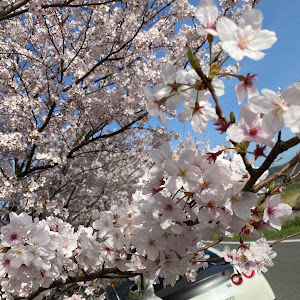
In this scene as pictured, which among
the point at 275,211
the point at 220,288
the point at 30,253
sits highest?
the point at 30,253

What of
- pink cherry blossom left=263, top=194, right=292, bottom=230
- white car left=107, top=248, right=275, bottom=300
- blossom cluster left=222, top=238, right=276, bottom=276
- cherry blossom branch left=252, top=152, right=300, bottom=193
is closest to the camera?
cherry blossom branch left=252, top=152, right=300, bottom=193

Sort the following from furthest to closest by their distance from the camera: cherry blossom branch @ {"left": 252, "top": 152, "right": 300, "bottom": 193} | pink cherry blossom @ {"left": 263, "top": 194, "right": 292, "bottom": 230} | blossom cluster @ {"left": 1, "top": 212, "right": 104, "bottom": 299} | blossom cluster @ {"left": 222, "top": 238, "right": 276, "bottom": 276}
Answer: blossom cluster @ {"left": 222, "top": 238, "right": 276, "bottom": 276}, blossom cluster @ {"left": 1, "top": 212, "right": 104, "bottom": 299}, pink cherry blossom @ {"left": 263, "top": 194, "right": 292, "bottom": 230}, cherry blossom branch @ {"left": 252, "top": 152, "right": 300, "bottom": 193}

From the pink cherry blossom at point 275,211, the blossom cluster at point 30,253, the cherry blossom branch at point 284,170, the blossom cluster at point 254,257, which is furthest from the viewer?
the blossom cluster at point 254,257

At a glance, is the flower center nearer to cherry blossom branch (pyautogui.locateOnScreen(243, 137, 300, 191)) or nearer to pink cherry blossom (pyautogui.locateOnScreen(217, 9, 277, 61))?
pink cherry blossom (pyautogui.locateOnScreen(217, 9, 277, 61))

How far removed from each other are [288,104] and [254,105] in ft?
0.29

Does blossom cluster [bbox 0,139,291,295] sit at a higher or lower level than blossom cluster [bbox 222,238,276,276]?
higher

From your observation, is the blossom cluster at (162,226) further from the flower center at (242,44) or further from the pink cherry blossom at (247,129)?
the flower center at (242,44)

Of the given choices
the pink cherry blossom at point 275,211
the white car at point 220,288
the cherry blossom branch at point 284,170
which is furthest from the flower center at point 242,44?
the white car at point 220,288

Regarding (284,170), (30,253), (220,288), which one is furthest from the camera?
(220,288)

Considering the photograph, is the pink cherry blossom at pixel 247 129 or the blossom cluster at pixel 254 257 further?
the blossom cluster at pixel 254 257

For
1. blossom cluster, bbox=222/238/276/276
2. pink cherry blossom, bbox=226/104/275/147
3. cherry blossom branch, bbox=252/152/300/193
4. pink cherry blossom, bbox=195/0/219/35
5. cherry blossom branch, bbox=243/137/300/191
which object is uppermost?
pink cherry blossom, bbox=195/0/219/35

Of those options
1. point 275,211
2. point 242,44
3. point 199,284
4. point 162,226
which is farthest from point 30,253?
point 199,284

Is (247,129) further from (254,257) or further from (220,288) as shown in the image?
(220,288)

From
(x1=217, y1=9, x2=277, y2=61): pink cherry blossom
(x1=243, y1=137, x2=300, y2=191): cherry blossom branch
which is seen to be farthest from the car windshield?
(x1=217, y1=9, x2=277, y2=61): pink cherry blossom
